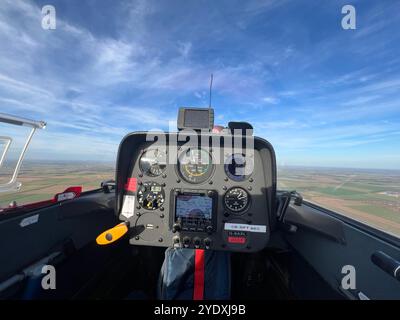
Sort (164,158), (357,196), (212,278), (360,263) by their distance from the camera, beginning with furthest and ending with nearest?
(357,196)
(164,158)
(212,278)
(360,263)

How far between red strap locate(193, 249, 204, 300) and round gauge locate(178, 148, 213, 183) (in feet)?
2.24

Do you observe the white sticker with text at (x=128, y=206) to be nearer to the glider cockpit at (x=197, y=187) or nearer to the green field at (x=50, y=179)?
the glider cockpit at (x=197, y=187)

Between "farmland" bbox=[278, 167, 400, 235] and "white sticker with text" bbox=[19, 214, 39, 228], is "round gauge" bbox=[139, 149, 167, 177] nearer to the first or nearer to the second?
"white sticker with text" bbox=[19, 214, 39, 228]

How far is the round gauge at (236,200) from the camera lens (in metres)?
2.05

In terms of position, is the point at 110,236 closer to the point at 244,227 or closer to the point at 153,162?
the point at 153,162

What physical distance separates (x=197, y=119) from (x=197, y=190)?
67 cm

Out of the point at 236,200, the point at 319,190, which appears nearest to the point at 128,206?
the point at 236,200

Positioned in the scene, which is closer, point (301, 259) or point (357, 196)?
point (301, 259)

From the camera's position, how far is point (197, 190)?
2.06 m

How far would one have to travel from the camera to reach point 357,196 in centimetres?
277

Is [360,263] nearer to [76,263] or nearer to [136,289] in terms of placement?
[136,289]
